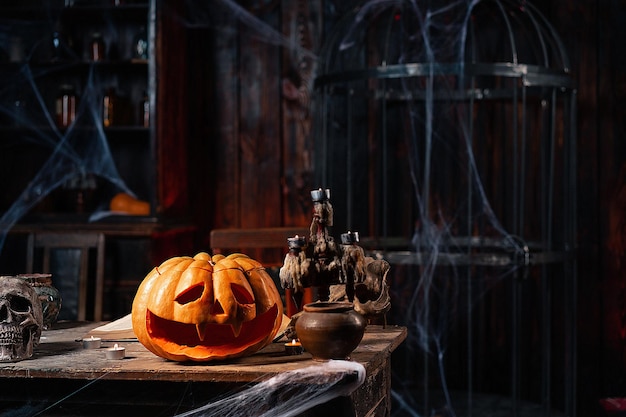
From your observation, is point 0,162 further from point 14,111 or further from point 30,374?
point 30,374

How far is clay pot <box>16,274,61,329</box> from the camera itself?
258cm

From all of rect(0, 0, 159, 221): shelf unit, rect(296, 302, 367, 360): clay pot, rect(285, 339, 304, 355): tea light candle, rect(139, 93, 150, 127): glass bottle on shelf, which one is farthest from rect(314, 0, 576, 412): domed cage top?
rect(296, 302, 367, 360): clay pot

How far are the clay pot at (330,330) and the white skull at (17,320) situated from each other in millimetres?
684

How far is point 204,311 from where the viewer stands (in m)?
2.11

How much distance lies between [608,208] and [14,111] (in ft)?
10.6

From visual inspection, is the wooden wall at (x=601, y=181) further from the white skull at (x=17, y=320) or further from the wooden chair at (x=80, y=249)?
the white skull at (x=17, y=320)

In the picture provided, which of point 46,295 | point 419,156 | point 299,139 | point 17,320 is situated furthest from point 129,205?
point 17,320

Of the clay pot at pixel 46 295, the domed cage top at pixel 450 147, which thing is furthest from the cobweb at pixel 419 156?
the clay pot at pixel 46 295

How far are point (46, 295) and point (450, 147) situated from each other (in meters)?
2.69

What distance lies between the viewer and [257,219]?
4.99m

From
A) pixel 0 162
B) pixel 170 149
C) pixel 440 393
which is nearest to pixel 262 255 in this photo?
pixel 170 149

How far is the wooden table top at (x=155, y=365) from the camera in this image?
6.66ft

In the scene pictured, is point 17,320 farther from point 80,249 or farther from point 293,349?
point 80,249

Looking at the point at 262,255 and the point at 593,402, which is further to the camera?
the point at 262,255
